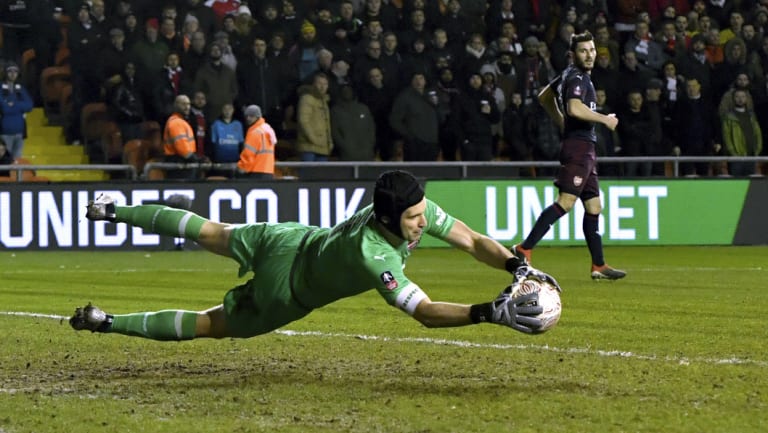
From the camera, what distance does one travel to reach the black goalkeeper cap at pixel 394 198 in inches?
248

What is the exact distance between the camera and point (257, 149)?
758 inches

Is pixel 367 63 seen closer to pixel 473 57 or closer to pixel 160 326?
pixel 473 57

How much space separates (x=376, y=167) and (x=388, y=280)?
47.8ft

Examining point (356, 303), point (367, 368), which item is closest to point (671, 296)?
point (356, 303)

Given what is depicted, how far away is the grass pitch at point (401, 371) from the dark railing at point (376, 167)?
6.61m

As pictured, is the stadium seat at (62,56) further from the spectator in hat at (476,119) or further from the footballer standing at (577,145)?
the footballer standing at (577,145)

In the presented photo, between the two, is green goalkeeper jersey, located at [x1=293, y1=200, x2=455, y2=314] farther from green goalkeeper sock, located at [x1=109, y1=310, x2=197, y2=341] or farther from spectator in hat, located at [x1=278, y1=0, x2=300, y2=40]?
spectator in hat, located at [x1=278, y1=0, x2=300, y2=40]

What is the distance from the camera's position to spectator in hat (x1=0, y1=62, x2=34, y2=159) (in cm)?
1977

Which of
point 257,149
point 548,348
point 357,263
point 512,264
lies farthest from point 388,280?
point 257,149

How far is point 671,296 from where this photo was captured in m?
12.1

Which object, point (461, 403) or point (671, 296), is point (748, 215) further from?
point (461, 403)

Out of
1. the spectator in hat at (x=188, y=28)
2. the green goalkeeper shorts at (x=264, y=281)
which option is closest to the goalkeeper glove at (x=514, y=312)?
the green goalkeeper shorts at (x=264, y=281)

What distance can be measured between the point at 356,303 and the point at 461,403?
5400 mm

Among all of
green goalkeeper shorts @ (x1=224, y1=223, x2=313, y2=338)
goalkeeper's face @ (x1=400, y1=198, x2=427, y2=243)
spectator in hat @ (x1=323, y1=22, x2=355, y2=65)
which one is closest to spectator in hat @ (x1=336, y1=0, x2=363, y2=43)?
spectator in hat @ (x1=323, y1=22, x2=355, y2=65)
